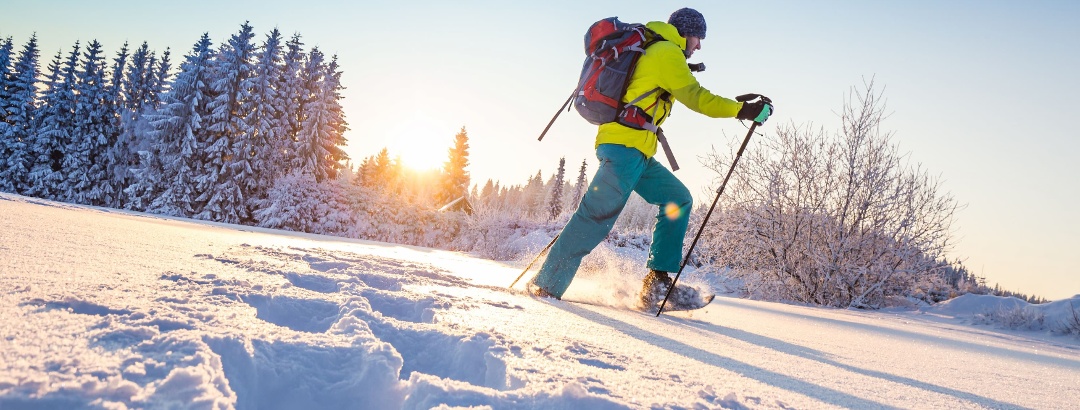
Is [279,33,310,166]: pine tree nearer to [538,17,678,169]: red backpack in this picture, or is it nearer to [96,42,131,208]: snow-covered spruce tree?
[96,42,131,208]: snow-covered spruce tree

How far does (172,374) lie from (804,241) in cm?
796

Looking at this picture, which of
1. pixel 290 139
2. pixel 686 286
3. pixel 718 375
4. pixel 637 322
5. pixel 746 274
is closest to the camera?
pixel 718 375

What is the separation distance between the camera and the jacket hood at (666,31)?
3.05m

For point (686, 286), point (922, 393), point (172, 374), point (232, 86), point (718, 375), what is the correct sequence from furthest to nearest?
point (232, 86), point (686, 286), point (922, 393), point (718, 375), point (172, 374)

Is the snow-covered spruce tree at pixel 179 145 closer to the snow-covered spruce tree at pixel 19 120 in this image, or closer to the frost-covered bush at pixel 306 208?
the frost-covered bush at pixel 306 208

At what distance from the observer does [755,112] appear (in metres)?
2.92

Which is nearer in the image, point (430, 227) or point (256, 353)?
point (256, 353)

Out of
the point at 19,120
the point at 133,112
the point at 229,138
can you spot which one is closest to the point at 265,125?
the point at 229,138

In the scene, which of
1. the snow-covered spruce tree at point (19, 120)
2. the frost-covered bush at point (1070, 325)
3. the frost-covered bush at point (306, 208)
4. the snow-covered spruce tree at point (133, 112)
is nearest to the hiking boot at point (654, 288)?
the frost-covered bush at point (1070, 325)

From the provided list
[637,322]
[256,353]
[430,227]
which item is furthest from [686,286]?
[430,227]

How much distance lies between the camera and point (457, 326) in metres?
1.44

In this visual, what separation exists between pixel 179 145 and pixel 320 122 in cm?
628

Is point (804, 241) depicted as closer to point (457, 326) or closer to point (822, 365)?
point (822, 365)

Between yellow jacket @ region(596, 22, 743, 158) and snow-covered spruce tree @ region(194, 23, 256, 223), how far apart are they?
83.8 ft
